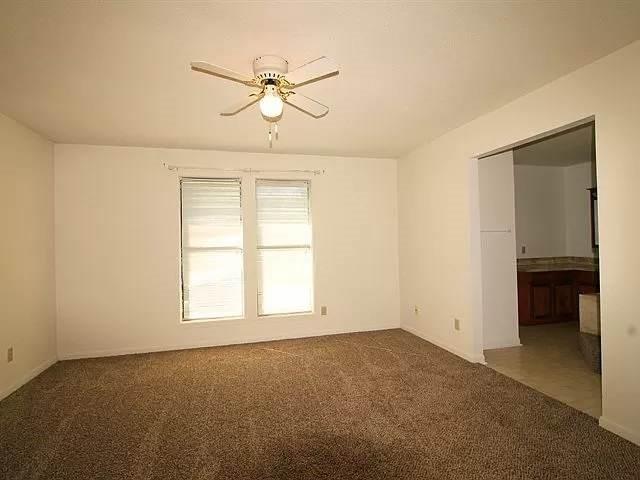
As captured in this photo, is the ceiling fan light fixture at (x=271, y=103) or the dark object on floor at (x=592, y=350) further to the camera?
the dark object on floor at (x=592, y=350)

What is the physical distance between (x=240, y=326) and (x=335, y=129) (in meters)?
2.74

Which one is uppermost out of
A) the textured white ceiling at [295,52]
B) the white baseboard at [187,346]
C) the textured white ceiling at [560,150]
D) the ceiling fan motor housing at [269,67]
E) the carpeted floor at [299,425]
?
the textured white ceiling at [560,150]

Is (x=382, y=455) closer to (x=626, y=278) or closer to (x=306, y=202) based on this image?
(x=626, y=278)

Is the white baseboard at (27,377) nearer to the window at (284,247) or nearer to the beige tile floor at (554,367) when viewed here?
the window at (284,247)

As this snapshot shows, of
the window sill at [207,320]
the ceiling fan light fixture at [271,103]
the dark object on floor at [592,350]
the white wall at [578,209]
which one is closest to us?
the ceiling fan light fixture at [271,103]

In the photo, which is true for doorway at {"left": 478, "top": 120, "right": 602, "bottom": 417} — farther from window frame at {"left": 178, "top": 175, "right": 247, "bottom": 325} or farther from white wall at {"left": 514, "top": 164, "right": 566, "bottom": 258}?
window frame at {"left": 178, "top": 175, "right": 247, "bottom": 325}

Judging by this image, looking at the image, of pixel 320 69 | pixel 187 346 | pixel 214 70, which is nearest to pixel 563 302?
pixel 320 69

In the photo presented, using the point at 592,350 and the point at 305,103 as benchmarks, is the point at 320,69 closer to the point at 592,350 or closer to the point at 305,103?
the point at 305,103

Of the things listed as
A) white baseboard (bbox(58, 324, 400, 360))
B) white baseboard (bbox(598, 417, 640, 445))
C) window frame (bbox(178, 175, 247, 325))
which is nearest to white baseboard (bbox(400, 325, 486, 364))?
white baseboard (bbox(58, 324, 400, 360))

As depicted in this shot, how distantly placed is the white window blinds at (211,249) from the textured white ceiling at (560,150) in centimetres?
395

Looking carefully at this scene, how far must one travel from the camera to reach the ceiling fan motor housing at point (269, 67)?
7.20 feet

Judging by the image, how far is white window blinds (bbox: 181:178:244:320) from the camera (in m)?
4.53

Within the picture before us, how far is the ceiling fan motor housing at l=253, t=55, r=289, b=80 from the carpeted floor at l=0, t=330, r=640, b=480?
2.35 meters

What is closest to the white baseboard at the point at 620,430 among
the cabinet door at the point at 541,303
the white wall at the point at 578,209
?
the cabinet door at the point at 541,303
